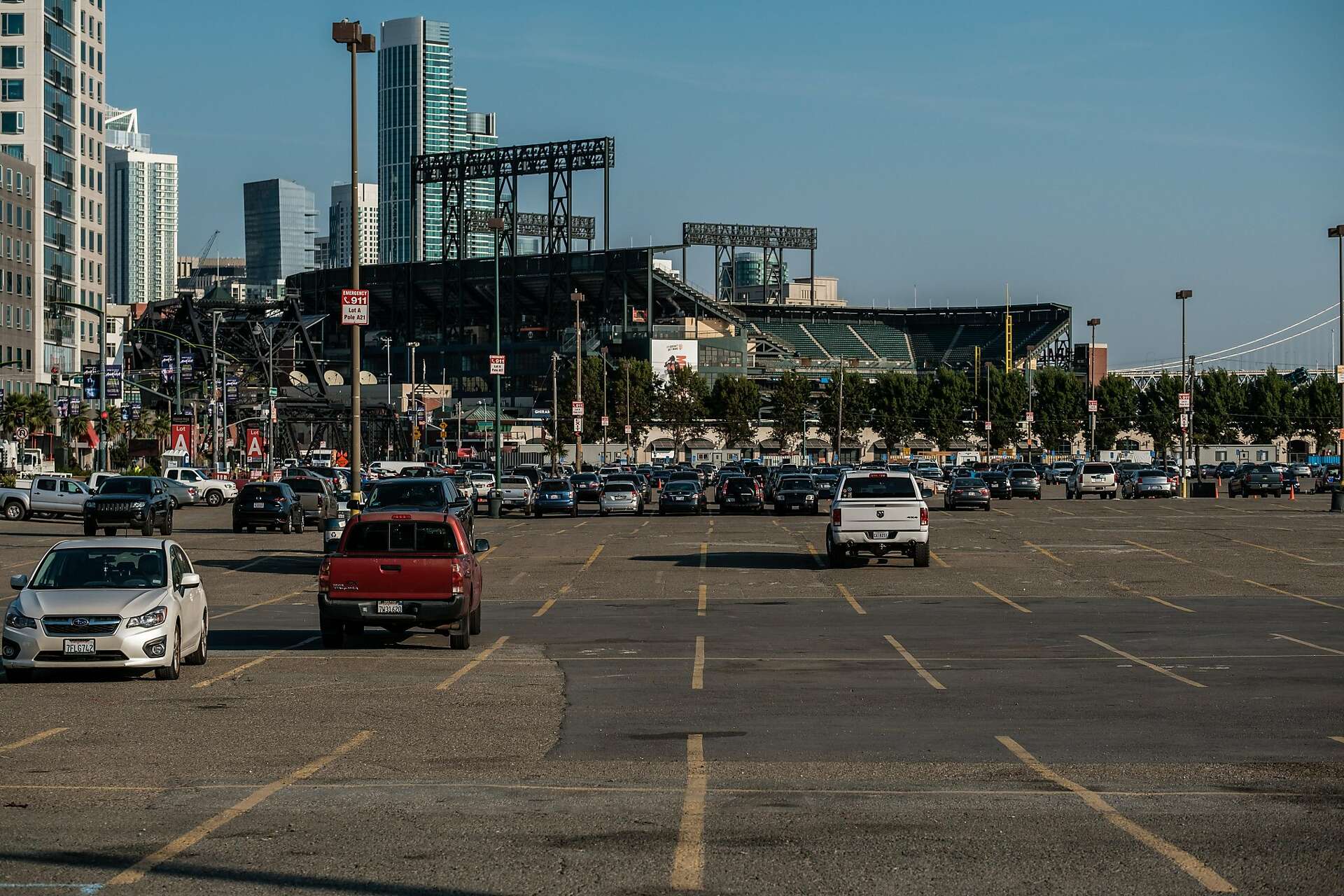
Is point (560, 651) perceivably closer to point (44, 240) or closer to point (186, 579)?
point (186, 579)

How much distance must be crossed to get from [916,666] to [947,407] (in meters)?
152

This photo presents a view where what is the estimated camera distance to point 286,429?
137 m

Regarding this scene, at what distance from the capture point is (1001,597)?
30984 millimetres

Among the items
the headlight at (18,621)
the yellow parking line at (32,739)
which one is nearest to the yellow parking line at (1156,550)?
the headlight at (18,621)

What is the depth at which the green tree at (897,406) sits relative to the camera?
170125 millimetres

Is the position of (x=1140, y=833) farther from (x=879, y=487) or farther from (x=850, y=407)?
(x=850, y=407)

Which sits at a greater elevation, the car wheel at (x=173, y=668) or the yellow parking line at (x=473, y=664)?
the car wheel at (x=173, y=668)

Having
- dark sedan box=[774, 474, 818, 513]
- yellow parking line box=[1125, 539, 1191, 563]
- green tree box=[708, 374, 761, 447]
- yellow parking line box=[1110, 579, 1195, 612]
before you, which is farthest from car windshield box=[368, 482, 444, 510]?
green tree box=[708, 374, 761, 447]

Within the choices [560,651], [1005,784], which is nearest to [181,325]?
[560,651]

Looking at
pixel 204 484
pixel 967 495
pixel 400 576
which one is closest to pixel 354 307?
pixel 400 576

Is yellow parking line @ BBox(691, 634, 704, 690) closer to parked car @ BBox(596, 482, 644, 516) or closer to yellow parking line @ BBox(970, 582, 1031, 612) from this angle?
yellow parking line @ BBox(970, 582, 1031, 612)

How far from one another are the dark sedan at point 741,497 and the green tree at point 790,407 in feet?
343

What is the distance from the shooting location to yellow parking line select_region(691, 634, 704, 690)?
18.3 meters

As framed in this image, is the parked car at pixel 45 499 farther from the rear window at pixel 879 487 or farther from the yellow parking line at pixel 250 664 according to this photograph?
the yellow parking line at pixel 250 664
